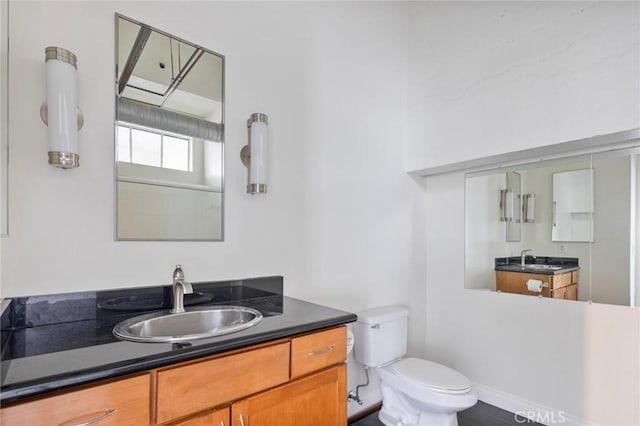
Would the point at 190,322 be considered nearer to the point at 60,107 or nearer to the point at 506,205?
the point at 60,107

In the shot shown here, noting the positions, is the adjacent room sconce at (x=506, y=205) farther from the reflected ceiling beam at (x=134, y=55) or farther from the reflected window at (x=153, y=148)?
the reflected ceiling beam at (x=134, y=55)

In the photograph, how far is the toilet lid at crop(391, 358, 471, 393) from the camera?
180cm

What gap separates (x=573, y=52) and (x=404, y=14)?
50.8 inches

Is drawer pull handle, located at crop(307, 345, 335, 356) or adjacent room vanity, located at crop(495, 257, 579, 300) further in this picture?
adjacent room vanity, located at crop(495, 257, 579, 300)

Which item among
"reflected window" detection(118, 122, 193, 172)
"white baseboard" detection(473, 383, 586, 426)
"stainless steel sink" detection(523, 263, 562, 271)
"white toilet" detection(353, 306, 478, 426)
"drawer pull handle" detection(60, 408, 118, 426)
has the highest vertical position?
"reflected window" detection(118, 122, 193, 172)

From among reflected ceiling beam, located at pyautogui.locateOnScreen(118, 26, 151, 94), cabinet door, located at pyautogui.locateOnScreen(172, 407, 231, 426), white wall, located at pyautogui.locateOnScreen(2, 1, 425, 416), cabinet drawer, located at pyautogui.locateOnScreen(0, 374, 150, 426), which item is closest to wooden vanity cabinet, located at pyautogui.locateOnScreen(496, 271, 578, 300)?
white wall, located at pyautogui.locateOnScreen(2, 1, 425, 416)

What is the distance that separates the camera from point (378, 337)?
6.94ft

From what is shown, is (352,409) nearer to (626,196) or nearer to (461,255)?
(461,255)

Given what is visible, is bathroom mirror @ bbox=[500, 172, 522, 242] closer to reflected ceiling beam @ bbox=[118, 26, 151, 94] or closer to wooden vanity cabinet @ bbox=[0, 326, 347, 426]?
wooden vanity cabinet @ bbox=[0, 326, 347, 426]

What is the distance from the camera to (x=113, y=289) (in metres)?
1.33

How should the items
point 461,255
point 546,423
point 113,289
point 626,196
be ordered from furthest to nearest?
point 461,255, point 546,423, point 626,196, point 113,289

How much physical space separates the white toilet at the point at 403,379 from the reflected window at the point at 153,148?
1.40m

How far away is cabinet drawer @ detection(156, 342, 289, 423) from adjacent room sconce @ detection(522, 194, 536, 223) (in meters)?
1.94

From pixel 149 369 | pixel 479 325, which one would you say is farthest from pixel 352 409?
pixel 149 369
